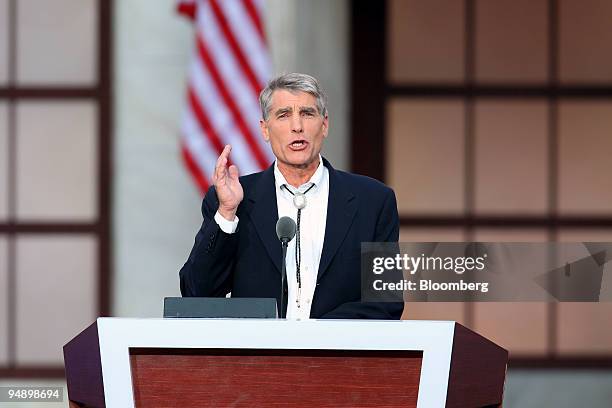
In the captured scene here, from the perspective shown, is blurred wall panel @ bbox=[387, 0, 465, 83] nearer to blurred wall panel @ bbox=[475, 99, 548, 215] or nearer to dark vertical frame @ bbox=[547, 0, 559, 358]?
blurred wall panel @ bbox=[475, 99, 548, 215]

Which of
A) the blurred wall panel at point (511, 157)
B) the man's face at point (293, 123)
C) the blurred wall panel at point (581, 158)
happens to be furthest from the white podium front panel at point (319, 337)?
the blurred wall panel at point (581, 158)

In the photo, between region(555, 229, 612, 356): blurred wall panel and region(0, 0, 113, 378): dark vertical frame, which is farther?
region(555, 229, 612, 356): blurred wall panel

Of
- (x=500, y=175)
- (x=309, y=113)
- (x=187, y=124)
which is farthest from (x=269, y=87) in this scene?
(x=500, y=175)

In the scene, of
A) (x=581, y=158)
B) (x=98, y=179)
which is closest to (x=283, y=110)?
(x=98, y=179)

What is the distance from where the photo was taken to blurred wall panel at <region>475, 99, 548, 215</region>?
6633 mm

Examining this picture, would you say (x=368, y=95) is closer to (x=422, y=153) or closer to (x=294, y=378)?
(x=422, y=153)

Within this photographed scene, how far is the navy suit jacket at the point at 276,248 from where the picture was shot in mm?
3143

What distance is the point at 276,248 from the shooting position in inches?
127

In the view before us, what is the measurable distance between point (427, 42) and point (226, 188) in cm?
372

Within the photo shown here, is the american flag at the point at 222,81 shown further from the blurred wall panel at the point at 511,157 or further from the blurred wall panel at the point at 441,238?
the blurred wall panel at the point at 511,157

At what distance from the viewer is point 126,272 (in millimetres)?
6254

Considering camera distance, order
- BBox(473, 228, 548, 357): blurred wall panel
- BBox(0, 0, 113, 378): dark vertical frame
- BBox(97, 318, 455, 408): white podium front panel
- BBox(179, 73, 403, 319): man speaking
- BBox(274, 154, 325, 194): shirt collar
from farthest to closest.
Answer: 1. BBox(473, 228, 548, 357): blurred wall panel
2. BBox(0, 0, 113, 378): dark vertical frame
3. BBox(274, 154, 325, 194): shirt collar
4. BBox(179, 73, 403, 319): man speaking
5. BBox(97, 318, 455, 408): white podium front panel

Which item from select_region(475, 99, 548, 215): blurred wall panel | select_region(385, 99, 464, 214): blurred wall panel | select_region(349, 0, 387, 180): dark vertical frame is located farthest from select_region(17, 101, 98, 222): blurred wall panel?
select_region(475, 99, 548, 215): blurred wall panel

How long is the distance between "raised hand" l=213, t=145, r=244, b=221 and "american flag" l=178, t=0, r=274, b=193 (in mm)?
2607
